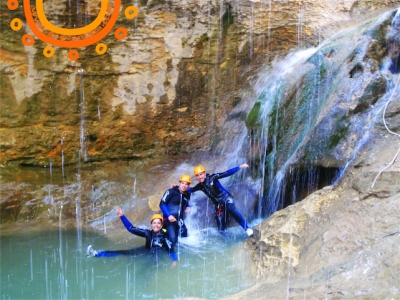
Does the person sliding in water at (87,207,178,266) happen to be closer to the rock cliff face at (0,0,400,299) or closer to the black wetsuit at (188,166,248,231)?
the black wetsuit at (188,166,248,231)

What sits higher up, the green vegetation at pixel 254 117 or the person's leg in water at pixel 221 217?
the green vegetation at pixel 254 117

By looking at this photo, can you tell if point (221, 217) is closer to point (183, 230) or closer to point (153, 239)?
point (183, 230)

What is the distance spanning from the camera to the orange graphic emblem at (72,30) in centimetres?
655

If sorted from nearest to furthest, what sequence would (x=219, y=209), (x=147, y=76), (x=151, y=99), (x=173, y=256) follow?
(x=173, y=256)
(x=219, y=209)
(x=147, y=76)
(x=151, y=99)

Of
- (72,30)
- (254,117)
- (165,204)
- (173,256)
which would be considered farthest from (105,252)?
(72,30)

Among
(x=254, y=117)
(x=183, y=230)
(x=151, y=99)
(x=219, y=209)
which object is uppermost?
(x=151, y=99)

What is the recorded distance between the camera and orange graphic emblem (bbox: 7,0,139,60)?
6555 millimetres

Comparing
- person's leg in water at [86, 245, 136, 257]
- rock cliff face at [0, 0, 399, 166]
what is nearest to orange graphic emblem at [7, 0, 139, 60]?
rock cliff face at [0, 0, 399, 166]

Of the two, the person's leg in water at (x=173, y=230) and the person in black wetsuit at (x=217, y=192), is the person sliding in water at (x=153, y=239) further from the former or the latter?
the person in black wetsuit at (x=217, y=192)

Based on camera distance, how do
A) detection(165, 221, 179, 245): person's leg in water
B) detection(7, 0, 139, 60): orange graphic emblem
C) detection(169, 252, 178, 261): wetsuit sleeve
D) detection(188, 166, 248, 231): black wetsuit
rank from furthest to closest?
detection(7, 0, 139, 60): orange graphic emblem < detection(188, 166, 248, 231): black wetsuit < detection(165, 221, 179, 245): person's leg in water < detection(169, 252, 178, 261): wetsuit sleeve

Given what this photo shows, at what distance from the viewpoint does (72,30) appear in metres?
6.74

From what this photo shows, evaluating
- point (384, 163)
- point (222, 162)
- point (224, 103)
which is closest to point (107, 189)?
point (222, 162)

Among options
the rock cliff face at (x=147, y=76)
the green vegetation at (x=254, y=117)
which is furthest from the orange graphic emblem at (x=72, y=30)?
the green vegetation at (x=254, y=117)

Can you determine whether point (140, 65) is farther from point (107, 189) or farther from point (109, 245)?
point (109, 245)
